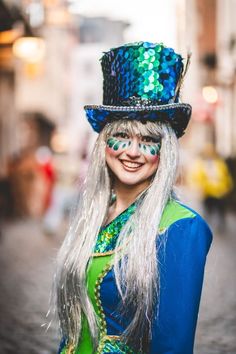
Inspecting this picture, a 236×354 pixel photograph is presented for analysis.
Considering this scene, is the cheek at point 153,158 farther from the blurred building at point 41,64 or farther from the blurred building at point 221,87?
the blurred building at point 221,87

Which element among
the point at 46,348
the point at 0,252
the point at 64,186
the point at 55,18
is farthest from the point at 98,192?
the point at 55,18

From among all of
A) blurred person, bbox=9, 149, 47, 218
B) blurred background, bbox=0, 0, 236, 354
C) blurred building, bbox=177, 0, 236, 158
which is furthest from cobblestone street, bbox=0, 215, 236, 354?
blurred building, bbox=177, 0, 236, 158

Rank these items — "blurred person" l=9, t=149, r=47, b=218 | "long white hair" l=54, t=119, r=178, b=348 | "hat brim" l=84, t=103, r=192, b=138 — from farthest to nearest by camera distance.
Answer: "blurred person" l=9, t=149, r=47, b=218, "hat brim" l=84, t=103, r=192, b=138, "long white hair" l=54, t=119, r=178, b=348

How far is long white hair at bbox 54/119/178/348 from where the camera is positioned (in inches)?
84.9

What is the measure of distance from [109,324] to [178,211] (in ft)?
1.43

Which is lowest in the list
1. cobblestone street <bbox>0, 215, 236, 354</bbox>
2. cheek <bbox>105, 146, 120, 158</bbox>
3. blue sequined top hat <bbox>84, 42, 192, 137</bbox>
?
cobblestone street <bbox>0, 215, 236, 354</bbox>

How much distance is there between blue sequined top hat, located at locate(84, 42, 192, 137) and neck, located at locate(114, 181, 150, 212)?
259 millimetres

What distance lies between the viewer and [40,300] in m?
7.45

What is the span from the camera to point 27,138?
1436 inches

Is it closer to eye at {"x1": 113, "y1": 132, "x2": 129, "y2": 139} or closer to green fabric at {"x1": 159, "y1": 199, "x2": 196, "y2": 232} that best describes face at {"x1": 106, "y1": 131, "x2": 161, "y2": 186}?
eye at {"x1": 113, "y1": 132, "x2": 129, "y2": 139}

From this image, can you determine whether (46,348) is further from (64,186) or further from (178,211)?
(64,186)

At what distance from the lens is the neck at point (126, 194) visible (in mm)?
2436

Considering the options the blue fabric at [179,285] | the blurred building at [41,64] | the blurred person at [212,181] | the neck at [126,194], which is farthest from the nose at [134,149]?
the blurred person at [212,181]

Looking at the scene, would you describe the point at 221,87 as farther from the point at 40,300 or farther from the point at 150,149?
the point at 150,149
